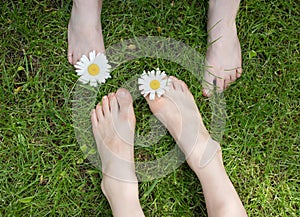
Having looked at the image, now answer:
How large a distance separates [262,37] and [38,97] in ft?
3.16

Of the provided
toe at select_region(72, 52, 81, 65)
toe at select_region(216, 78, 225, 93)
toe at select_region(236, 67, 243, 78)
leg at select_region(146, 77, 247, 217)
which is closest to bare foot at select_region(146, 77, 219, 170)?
leg at select_region(146, 77, 247, 217)

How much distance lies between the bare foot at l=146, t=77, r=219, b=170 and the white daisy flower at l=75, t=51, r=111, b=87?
20 cm

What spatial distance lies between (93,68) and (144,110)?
267 millimetres

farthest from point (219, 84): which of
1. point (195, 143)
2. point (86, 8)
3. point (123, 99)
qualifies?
point (86, 8)

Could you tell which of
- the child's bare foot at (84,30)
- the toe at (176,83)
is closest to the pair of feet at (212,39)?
the child's bare foot at (84,30)

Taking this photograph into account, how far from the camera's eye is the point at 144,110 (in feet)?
6.02

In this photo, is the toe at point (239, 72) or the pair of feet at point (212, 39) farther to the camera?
the toe at point (239, 72)

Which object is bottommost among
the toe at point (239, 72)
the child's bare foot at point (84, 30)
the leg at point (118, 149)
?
the leg at point (118, 149)

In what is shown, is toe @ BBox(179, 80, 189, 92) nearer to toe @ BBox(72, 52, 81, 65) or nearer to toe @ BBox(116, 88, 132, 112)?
toe @ BBox(116, 88, 132, 112)

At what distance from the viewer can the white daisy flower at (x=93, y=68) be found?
1.78 m

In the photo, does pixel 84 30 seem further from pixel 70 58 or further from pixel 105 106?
pixel 105 106

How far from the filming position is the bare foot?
5.82ft

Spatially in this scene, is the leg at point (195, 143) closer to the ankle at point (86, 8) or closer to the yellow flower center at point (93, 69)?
the yellow flower center at point (93, 69)

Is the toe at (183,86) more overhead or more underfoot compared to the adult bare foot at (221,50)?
more underfoot
